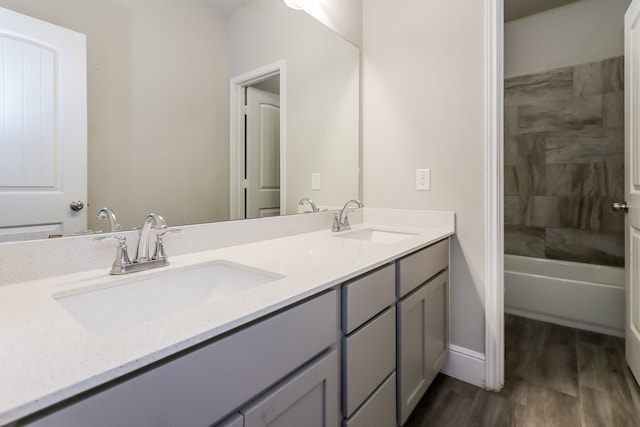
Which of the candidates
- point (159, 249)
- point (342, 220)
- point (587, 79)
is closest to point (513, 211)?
point (587, 79)

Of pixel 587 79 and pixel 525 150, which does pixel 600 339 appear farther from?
pixel 587 79

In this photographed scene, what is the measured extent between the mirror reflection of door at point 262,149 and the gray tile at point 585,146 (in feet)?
8.05

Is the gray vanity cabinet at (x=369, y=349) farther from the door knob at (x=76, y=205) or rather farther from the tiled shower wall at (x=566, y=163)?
the tiled shower wall at (x=566, y=163)

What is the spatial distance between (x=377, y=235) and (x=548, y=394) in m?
1.11

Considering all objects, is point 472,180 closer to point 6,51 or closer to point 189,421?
point 189,421

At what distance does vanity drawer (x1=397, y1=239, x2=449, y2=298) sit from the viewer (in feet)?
3.88

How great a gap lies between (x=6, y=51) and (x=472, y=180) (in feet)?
5.80

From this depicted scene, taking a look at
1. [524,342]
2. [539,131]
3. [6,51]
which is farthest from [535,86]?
[6,51]

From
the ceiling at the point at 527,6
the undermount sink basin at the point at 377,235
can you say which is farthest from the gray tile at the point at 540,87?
the undermount sink basin at the point at 377,235

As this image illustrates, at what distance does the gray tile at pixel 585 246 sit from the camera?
2.47 meters

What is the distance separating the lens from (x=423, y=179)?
1.79m

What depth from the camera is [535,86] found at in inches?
109

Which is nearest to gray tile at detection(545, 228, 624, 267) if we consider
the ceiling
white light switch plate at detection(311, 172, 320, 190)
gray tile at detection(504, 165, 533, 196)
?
gray tile at detection(504, 165, 533, 196)

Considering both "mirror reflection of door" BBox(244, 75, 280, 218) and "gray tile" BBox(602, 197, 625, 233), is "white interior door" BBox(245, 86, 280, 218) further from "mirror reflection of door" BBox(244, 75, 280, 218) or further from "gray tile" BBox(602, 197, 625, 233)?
"gray tile" BBox(602, 197, 625, 233)
